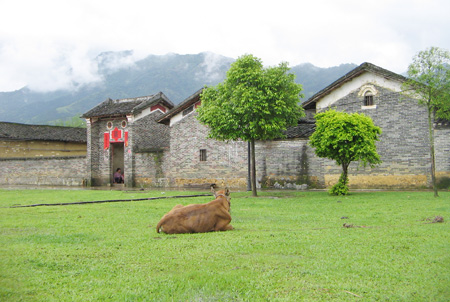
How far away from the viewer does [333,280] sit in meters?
4.10

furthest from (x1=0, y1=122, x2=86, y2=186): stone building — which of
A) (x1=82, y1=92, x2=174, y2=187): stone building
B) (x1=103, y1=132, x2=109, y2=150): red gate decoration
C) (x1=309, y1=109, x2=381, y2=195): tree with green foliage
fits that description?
(x1=309, y1=109, x2=381, y2=195): tree with green foliage

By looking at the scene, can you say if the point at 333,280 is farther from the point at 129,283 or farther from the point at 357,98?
the point at 357,98

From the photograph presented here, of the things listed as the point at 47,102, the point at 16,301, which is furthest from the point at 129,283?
the point at 47,102

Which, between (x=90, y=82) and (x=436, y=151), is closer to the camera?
Result: (x=436, y=151)

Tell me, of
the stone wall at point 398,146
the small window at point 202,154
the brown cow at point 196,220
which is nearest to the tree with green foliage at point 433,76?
the stone wall at point 398,146

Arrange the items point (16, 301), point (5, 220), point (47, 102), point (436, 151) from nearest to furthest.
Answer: point (16, 301) → point (5, 220) → point (436, 151) → point (47, 102)

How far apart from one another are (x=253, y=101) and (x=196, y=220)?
8.97m

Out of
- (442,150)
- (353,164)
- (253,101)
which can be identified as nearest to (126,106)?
(253,101)

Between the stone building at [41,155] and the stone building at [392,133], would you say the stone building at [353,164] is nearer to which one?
the stone building at [392,133]

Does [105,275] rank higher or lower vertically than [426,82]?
lower

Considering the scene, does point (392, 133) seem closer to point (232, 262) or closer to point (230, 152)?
point (230, 152)

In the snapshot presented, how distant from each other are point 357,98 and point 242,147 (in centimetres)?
688

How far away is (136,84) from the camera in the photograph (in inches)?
4813

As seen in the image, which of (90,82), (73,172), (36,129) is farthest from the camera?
(90,82)
